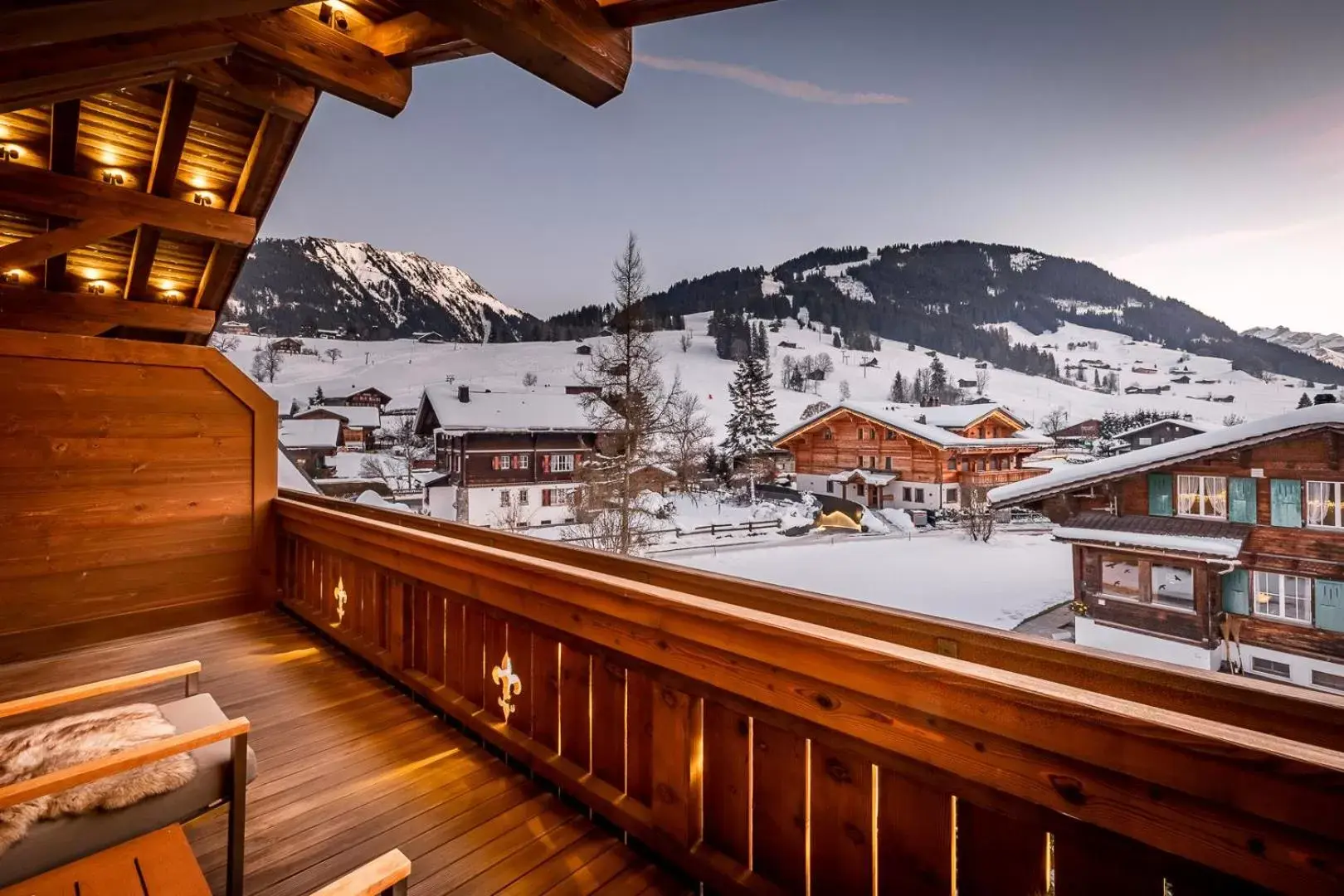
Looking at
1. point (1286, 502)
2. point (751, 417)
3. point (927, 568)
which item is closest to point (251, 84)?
point (1286, 502)

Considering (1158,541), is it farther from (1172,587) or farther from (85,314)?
(85,314)

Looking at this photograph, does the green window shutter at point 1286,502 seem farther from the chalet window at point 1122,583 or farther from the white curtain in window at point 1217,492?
the chalet window at point 1122,583

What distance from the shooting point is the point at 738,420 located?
3002 cm

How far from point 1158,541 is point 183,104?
1314cm

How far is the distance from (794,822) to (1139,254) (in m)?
23.2

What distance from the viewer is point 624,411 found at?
14.9 metres

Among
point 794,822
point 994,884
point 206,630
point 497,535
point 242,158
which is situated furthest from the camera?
point 242,158

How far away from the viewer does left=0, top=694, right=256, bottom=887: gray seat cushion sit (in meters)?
1.28

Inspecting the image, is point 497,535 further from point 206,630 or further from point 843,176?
point 843,176

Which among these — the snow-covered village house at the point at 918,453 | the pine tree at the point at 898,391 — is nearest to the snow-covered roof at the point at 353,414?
the snow-covered village house at the point at 918,453

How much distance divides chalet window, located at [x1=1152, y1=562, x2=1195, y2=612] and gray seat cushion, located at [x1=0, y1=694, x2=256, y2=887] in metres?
13.1

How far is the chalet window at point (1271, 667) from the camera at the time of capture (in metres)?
10.1

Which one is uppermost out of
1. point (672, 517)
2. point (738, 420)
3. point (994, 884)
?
point (738, 420)

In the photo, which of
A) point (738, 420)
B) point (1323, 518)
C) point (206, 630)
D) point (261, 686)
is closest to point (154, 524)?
point (206, 630)
